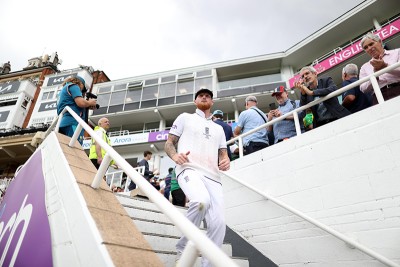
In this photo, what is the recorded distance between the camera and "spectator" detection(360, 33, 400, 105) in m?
3.31

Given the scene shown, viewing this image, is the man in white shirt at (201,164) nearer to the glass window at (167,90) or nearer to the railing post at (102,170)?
the railing post at (102,170)

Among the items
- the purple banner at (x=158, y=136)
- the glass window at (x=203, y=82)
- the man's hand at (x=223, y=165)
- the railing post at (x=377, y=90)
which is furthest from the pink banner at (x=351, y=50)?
the man's hand at (x=223, y=165)

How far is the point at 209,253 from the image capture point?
0.71 metres

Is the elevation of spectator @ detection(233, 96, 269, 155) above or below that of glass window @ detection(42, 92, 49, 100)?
below

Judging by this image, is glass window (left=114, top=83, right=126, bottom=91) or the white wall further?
glass window (left=114, top=83, right=126, bottom=91)

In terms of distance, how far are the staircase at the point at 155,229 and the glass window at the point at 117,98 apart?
740 inches

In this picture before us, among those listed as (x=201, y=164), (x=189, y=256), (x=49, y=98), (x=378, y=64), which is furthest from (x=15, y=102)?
(x=189, y=256)

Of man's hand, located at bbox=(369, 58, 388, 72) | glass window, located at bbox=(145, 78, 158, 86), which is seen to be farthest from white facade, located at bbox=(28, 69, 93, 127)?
man's hand, located at bbox=(369, 58, 388, 72)

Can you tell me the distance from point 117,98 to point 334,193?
2060 centimetres

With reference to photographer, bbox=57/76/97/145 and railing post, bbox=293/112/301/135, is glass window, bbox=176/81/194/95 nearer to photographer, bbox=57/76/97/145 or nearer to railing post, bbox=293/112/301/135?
railing post, bbox=293/112/301/135

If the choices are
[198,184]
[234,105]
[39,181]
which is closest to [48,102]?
[234,105]

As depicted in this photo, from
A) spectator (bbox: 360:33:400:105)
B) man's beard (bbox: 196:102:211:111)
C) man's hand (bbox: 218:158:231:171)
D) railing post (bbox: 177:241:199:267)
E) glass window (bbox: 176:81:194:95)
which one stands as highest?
glass window (bbox: 176:81:194:95)

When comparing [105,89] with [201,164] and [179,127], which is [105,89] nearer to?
[179,127]

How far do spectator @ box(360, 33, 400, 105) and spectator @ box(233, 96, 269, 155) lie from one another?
1796 mm
